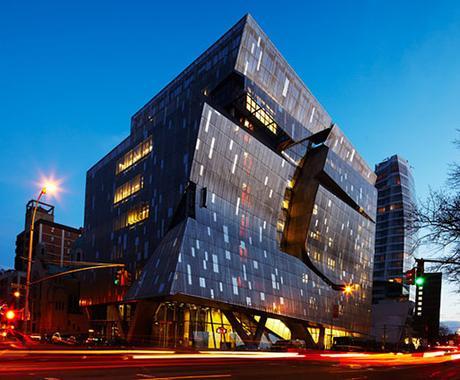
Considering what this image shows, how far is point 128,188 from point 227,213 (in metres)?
22.4

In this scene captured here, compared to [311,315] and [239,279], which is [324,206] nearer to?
[311,315]

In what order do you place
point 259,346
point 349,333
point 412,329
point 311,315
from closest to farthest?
point 259,346 → point 311,315 → point 349,333 → point 412,329

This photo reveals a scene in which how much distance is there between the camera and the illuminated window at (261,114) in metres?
68.9

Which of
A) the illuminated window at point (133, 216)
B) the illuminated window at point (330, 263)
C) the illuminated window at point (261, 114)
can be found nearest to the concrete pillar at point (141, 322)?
the illuminated window at point (133, 216)

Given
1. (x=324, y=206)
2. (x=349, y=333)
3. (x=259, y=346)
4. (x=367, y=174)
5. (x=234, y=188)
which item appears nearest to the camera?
(x=259, y=346)

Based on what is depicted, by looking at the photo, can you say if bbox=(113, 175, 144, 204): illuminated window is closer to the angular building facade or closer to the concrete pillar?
the angular building facade

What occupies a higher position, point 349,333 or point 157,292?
point 157,292

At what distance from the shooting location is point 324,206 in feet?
279

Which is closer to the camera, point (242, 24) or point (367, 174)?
point (242, 24)

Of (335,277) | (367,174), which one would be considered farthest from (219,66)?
(367,174)

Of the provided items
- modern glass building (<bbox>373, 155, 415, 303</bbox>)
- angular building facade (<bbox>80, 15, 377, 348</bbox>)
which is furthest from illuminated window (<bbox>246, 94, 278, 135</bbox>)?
modern glass building (<bbox>373, 155, 415, 303</bbox>)

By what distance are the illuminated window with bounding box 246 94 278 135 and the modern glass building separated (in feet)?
330

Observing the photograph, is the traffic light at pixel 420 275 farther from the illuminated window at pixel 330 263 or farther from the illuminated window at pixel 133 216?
the illuminated window at pixel 330 263

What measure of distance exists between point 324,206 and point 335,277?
15.0 metres
